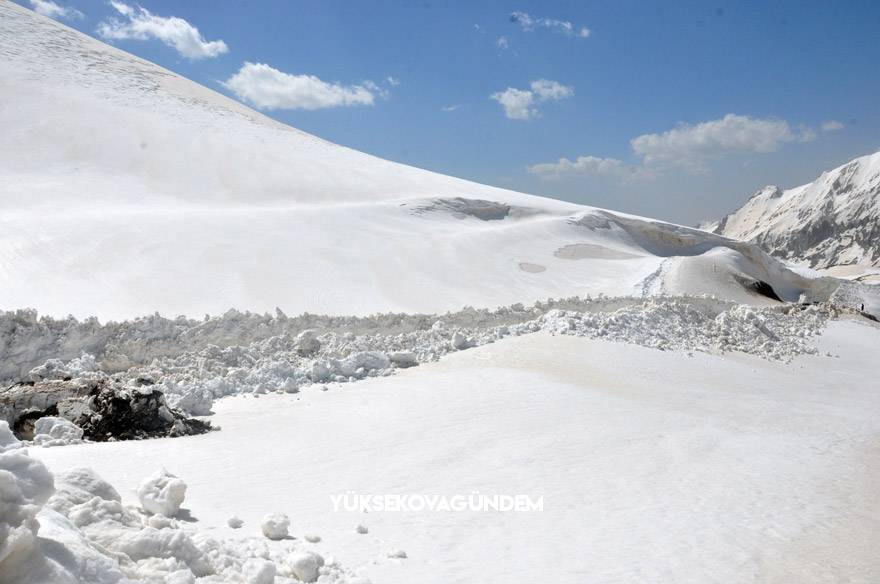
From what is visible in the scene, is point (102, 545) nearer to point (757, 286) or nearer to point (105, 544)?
point (105, 544)

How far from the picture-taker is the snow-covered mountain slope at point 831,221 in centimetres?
5653

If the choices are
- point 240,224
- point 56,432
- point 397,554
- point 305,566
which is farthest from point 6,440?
point 240,224

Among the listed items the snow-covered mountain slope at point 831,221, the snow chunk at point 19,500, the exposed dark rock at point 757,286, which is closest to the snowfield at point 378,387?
the snow chunk at point 19,500

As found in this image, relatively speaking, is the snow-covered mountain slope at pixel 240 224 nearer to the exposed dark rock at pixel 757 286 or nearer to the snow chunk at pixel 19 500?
the exposed dark rock at pixel 757 286

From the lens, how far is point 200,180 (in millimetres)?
19172

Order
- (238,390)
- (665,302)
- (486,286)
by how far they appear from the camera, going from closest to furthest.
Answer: (238,390) < (665,302) < (486,286)

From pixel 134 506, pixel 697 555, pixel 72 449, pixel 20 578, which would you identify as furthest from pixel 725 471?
pixel 72 449

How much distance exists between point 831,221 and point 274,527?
2742 inches

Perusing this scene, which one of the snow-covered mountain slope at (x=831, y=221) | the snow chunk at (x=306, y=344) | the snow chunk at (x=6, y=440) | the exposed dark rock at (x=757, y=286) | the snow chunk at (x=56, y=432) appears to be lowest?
the snow chunk at (x=56, y=432)

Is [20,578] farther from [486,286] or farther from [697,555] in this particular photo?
[486,286]

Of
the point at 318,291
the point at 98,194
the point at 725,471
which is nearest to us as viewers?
the point at 725,471

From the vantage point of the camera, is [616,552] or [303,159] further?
[303,159]

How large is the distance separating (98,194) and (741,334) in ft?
51.0

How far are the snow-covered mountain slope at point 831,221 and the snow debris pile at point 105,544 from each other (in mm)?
61851
